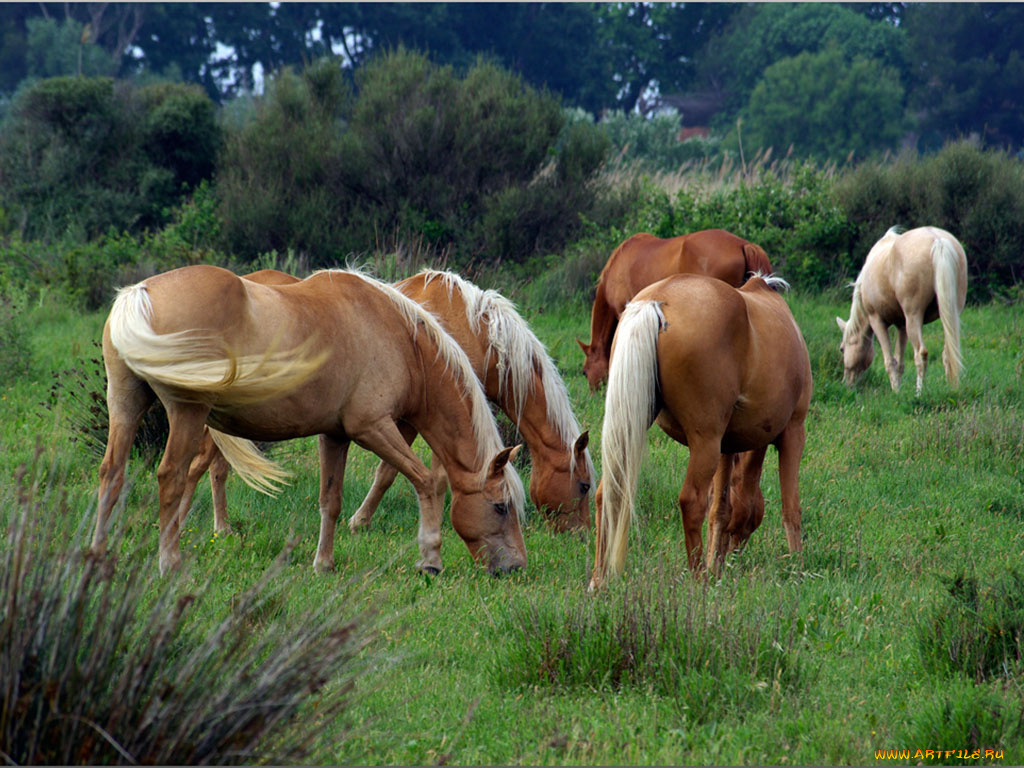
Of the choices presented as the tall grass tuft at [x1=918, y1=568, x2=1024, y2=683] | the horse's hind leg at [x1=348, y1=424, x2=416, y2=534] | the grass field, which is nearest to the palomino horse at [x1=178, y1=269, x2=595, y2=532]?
the grass field

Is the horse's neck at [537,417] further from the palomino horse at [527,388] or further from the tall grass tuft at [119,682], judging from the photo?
the tall grass tuft at [119,682]

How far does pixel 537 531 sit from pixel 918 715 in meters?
3.16

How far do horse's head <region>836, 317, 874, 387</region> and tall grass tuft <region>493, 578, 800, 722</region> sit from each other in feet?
23.2

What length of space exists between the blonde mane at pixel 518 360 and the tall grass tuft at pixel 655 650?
6.89 ft

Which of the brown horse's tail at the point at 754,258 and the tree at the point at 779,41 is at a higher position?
the tree at the point at 779,41

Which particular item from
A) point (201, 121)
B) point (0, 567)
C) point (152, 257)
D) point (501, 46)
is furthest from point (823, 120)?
point (0, 567)

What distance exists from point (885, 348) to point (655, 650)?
7.82 metres

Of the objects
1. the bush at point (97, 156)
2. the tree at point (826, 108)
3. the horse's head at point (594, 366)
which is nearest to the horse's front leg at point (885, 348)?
the horse's head at point (594, 366)

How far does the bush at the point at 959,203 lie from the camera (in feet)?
48.2

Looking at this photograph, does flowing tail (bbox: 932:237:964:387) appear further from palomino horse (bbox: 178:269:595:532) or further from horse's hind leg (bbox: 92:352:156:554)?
horse's hind leg (bbox: 92:352:156:554)

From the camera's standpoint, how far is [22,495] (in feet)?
8.20

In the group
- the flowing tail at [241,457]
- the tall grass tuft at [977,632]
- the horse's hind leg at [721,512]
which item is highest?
the tall grass tuft at [977,632]

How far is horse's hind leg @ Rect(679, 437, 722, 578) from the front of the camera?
4750 mm

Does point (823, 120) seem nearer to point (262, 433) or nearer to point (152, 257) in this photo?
point (152, 257)
